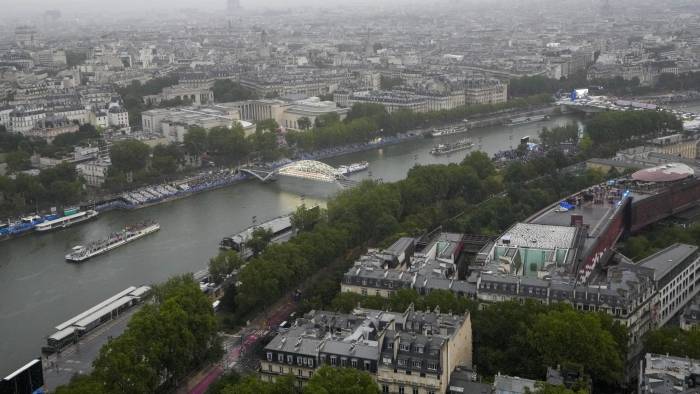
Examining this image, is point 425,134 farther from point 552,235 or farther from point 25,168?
point 552,235

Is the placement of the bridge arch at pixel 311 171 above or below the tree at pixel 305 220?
below

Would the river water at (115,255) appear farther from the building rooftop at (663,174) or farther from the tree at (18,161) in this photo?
the building rooftop at (663,174)

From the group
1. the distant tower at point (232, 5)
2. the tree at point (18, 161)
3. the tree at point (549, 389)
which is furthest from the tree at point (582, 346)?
the distant tower at point (232, 5)

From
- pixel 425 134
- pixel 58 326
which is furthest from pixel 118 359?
pixel 425 134

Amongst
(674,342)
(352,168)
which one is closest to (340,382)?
(674,342)

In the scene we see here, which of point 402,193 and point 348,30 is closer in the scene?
point 402,193

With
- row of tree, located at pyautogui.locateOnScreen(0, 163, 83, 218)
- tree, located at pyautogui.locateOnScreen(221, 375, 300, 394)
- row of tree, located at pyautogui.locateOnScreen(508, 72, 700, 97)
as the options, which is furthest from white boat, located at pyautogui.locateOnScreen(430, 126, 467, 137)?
tree, located at pyautogui.locateOnScreen(221, 375, 300, 394)

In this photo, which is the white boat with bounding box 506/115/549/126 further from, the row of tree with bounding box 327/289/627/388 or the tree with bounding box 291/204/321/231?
the row of tree with bounding box 327/289/627/388
